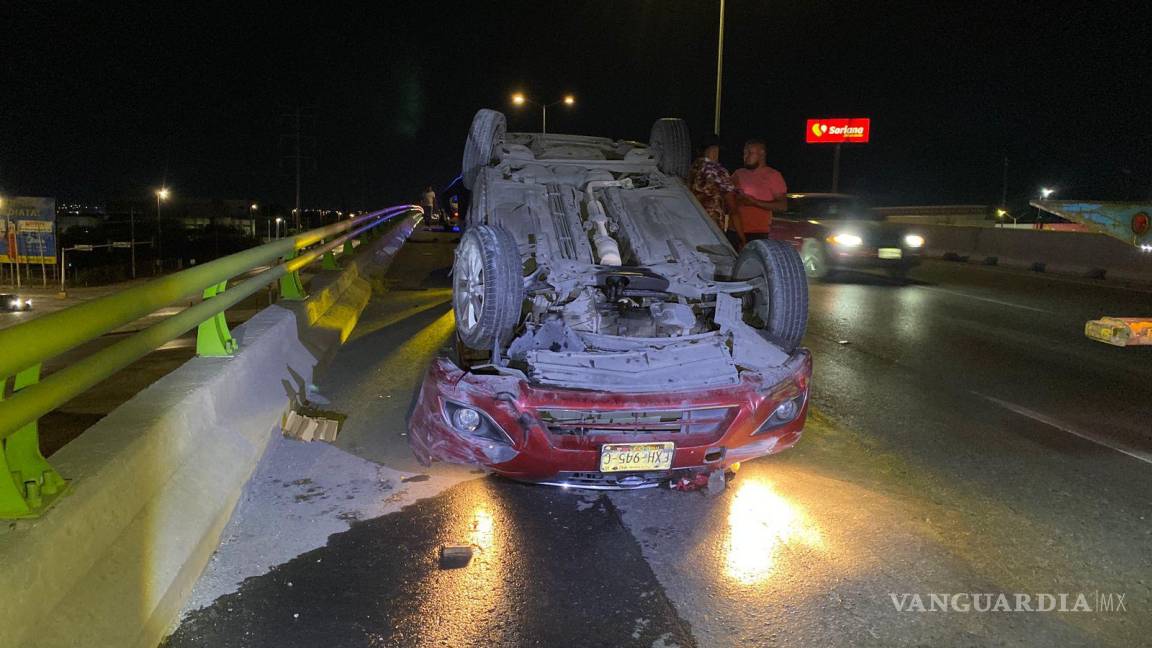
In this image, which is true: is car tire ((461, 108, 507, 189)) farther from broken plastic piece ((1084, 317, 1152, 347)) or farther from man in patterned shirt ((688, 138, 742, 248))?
broken plastic piece ((1084, 317, 1152, 347))

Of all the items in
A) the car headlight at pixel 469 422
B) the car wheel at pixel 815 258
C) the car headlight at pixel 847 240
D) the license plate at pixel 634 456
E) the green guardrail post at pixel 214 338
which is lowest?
the license plate at pixel 634 456

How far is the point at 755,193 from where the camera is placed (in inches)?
333

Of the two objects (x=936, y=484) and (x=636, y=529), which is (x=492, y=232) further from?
(x=936, y=484)

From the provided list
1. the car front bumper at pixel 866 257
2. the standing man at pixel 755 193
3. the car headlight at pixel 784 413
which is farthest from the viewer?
the car front bumper at pixel 866 257

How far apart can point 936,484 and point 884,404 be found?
5.87 feet

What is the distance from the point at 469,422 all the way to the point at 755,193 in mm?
5241

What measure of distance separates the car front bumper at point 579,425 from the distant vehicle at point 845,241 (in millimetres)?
11696

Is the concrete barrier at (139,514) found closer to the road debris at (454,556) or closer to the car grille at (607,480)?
the road debris at (454,556)

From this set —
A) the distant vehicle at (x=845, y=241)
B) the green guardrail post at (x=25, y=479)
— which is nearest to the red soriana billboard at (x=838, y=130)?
the distant vehicle at (x=845, y=241)

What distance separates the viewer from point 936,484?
477 centimetres

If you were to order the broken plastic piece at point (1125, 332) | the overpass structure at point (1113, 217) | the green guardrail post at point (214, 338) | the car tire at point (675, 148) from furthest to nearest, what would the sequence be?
1. the car tire at point (675, 148)
2. the overpass structure at point (1113, 217)
3. the broken plastic piece at point (1125, 332)
4. the green guardrail post at point (214, 338)

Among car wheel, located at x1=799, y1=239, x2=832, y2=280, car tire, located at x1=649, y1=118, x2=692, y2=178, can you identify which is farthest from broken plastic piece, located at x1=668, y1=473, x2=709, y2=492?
car wheel, located at x1=799, y1=239, x2=832, y2=280

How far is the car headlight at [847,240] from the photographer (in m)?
15.8

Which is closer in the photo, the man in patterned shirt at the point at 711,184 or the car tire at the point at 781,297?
the car tire at the point at 781,297
